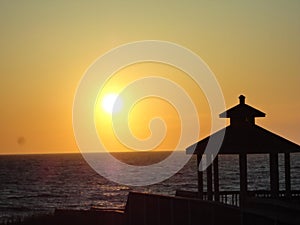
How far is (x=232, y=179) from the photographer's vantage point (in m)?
111

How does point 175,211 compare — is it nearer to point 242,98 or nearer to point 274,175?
point 274,175

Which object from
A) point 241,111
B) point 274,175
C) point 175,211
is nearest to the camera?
point 175,211

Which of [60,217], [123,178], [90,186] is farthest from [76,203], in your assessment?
[60,217]

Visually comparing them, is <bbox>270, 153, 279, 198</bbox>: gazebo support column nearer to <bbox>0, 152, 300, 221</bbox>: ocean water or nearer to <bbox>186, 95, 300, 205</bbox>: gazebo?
<bbox>186, 95, 300, 205</bbox>: gazebo

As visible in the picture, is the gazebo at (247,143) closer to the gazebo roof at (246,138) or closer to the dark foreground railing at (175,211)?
the gazebo roof at (246,138)

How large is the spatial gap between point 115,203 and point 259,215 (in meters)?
68.2

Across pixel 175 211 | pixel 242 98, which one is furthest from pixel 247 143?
pixel 175 211

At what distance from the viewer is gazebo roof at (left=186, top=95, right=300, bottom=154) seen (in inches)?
782

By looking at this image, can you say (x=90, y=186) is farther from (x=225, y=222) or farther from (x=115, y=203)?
(x=225, y=222)

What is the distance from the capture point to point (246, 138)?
20109 mm

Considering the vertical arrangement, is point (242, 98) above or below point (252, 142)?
above

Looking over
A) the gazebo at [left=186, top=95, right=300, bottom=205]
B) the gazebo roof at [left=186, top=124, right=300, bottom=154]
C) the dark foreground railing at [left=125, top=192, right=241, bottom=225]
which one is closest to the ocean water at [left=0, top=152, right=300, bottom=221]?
the dark foreground railing at [left=125, top=192, right=241, bottom=225]

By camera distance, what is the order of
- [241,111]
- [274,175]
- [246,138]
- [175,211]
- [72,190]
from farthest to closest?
[72,190], [241,111], [274,175], [246,138], [175,211]

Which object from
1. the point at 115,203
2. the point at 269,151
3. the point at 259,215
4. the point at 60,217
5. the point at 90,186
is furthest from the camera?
the point at 90,186
